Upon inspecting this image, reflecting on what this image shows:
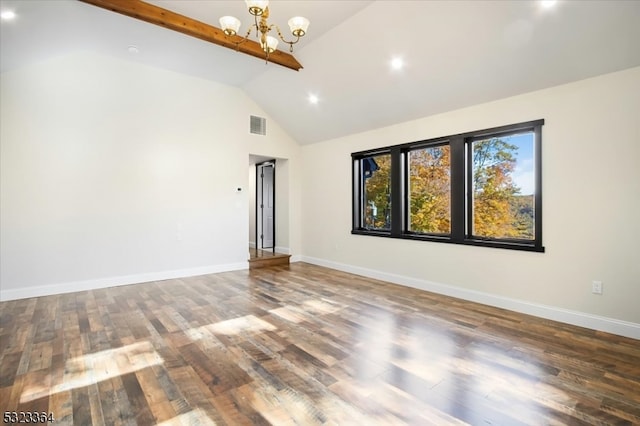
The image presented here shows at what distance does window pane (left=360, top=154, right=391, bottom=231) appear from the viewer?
546cm

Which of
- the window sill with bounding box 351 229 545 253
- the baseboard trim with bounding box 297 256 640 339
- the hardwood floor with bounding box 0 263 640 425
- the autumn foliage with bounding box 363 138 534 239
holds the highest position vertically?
the autumn foliage with bounding box 363 138 534 239

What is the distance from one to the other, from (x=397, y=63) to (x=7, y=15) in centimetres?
417

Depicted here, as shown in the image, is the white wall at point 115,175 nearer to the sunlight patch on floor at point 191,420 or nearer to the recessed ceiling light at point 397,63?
the recessed ceiling light at point 397,63

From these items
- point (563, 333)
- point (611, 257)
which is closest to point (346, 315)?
point (563, 333)

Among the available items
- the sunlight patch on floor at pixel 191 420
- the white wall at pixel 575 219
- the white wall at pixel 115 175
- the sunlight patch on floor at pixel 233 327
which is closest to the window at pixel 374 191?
the white wall at pixel 575 219

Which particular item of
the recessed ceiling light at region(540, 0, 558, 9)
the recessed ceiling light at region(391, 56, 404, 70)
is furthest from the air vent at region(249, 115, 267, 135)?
the recessed ceiling light at region(540, 0, 558, 9)

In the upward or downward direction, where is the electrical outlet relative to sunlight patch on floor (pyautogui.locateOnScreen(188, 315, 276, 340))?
upward

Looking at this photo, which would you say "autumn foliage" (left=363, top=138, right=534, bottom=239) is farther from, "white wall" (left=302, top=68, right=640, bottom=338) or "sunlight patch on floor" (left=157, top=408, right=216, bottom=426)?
"sunlight patch on floor" (left=157, top=408, right=216, bottom=426)

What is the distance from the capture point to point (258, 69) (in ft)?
17.4

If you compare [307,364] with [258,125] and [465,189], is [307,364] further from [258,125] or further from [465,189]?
[258,125]

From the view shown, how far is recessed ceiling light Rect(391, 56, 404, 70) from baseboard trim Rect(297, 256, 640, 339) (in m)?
3.07

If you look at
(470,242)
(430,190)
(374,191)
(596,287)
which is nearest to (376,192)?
(374,191)

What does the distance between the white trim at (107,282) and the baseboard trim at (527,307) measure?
9.58 ft

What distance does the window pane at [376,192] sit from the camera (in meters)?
5.46
